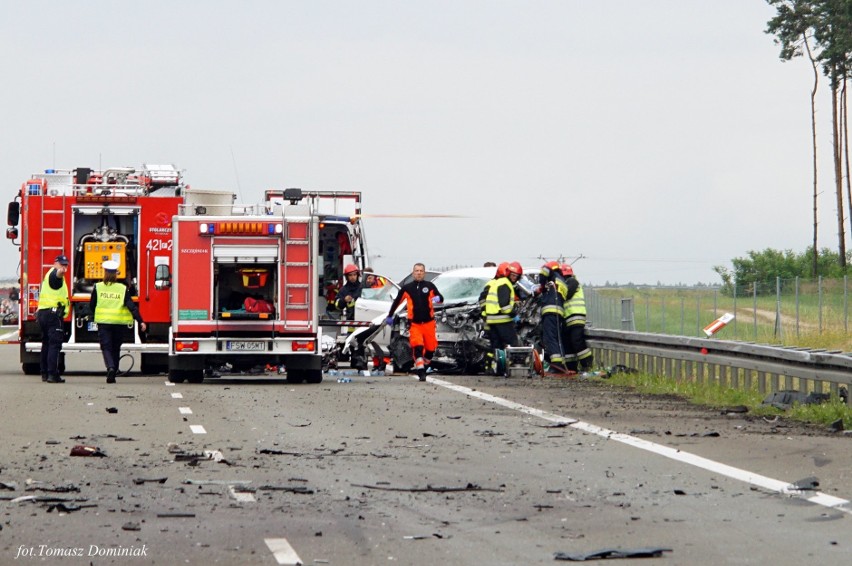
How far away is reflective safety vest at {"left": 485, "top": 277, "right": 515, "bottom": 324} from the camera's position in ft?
84.1

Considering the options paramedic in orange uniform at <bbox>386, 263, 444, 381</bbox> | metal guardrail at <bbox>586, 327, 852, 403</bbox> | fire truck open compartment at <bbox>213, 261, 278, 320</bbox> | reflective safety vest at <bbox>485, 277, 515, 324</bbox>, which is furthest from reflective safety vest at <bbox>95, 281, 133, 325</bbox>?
metal guardrail at <bbox>586, 327, 852, 403</bbox>

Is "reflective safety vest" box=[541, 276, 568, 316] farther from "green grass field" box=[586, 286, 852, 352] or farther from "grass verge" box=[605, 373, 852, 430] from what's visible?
"green grass field" box=[586, 286, 852, 352]

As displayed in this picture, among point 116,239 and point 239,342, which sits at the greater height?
point 116,239

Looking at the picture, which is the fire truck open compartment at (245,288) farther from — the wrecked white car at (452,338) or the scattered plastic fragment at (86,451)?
the scattered plastic fragment at (86,451)

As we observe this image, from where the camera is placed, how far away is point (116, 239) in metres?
26.3

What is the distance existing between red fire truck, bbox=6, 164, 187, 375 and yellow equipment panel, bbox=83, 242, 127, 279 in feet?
0.05

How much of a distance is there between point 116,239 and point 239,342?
3622 millimetres

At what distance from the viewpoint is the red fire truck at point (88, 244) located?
1016 inches

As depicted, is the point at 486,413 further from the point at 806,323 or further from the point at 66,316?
the point at 806,323

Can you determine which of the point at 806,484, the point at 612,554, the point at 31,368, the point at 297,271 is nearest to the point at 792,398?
the point at 806,484

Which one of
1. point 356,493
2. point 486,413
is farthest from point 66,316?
point 356,493

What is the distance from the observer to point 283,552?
8.27 metres

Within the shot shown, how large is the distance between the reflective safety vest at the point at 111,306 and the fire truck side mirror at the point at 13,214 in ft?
10.5

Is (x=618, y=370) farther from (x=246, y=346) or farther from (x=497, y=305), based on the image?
(x=246, y=346)
